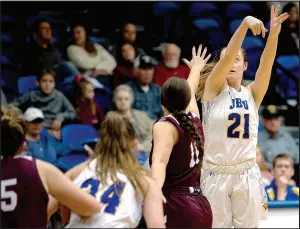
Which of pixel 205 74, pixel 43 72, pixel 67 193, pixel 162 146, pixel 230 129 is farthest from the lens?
pixel 43 72

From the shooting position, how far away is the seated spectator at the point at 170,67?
10172 millimetres

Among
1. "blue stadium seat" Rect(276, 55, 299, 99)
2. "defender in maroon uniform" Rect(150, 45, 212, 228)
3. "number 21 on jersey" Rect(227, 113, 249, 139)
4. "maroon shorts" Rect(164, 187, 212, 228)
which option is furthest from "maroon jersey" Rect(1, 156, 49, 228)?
"blue stadium seat" Rect(276, 55, 299, 99)

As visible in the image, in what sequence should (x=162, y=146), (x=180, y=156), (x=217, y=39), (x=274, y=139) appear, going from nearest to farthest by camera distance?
1. (x=162, y=146)
2. (x=180, y=156)
3. (x=274, y=139)
4. (x=217, y=39)

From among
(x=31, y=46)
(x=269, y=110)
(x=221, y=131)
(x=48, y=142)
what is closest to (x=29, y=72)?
(x=31, y=46)

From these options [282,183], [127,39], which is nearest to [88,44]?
[127,39]

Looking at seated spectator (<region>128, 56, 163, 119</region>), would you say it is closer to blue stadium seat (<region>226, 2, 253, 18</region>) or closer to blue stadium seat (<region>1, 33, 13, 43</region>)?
blue stadium seat (<region>226, 2, 253, 18</region>)

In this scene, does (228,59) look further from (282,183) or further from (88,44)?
(88,44)

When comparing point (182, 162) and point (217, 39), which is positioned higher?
point (217, 39)

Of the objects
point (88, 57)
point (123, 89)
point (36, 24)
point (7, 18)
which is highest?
point (7, 18)

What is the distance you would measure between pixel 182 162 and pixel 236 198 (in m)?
0.99

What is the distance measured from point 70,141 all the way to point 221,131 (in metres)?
4.39

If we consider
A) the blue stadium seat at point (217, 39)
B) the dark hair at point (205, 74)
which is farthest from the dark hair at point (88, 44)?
the dark hair at point (205, 74)

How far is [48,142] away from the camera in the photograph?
9.41m

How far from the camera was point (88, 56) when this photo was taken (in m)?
10.1
